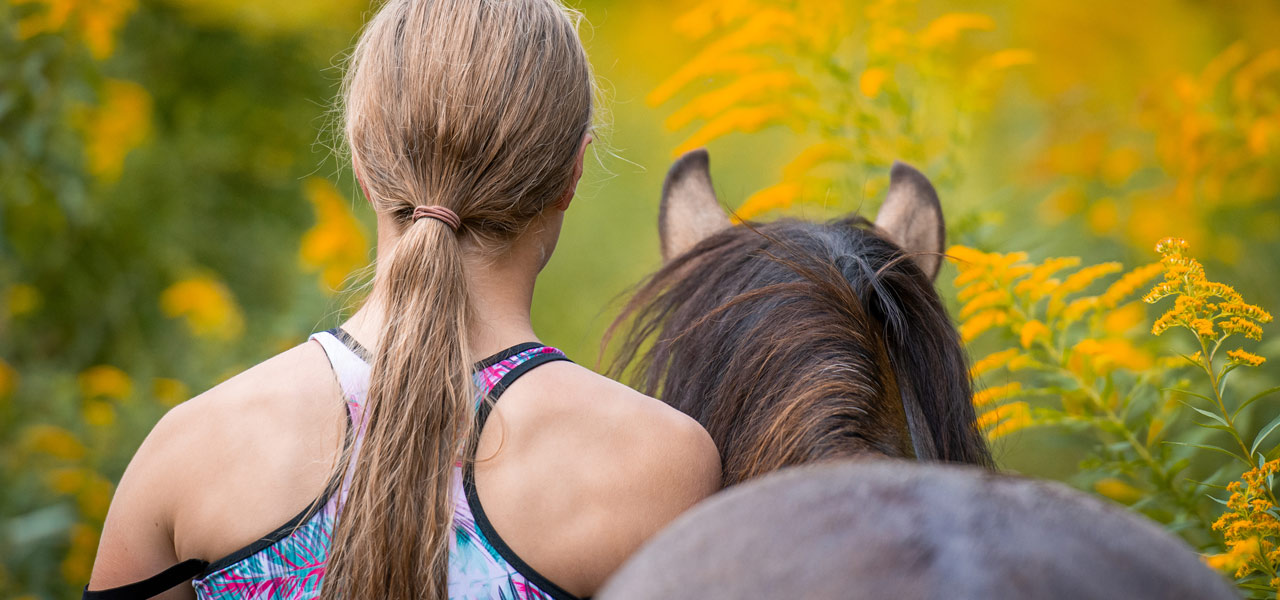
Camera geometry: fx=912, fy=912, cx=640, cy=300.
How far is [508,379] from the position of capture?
2.86ft

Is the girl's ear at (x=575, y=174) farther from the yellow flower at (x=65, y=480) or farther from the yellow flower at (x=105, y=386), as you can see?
the yellow flower at (x=105, y=386)

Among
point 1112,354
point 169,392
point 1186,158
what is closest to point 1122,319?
point 1112,354

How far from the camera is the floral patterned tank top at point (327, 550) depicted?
2.71 ft

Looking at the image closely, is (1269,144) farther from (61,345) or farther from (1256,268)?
(61,345)

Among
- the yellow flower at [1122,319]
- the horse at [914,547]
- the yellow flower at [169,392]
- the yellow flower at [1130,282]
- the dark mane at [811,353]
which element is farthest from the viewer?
the yellow flower at [169,392]

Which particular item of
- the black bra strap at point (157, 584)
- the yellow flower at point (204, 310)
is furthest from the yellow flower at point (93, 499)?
the black bra strap at point (157, 584)

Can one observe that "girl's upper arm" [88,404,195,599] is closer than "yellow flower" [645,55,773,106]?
Yes

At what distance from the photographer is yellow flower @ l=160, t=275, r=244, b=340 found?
2.70 metres

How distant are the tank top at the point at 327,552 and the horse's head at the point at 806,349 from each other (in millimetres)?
249

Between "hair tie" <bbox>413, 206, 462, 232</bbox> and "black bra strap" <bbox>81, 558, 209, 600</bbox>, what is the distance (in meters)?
0.40

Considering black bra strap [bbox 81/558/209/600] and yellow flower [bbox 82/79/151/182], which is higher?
yellow flower [bbox 82/79/151/182]

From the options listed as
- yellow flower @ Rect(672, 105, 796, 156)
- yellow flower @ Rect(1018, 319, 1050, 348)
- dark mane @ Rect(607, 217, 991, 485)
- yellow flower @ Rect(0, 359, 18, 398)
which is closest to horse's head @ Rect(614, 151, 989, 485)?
dark mane @ Rect(607, 217, 991, 485)

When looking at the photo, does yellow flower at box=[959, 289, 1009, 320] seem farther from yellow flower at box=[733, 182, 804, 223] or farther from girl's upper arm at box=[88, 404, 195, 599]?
girl's upper arm at box=[88, 404, 195, 599]

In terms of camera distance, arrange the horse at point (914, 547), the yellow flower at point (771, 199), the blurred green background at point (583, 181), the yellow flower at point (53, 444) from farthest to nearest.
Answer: the yellow flower at point (53, 444) < the blurred green background at point (583, 181) < the yellow flower at point (771, 199) < the horse at point (914, 547)
